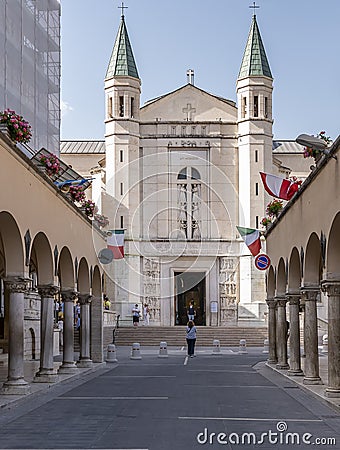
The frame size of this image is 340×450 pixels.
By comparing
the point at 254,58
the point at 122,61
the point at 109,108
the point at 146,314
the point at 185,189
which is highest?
the point at 254,58

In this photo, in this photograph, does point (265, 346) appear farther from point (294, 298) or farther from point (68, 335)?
point (294, 298)

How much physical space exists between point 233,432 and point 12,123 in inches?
298

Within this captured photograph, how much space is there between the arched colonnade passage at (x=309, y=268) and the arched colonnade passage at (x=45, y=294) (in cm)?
597

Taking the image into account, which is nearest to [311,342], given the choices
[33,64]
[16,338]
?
[16,338]

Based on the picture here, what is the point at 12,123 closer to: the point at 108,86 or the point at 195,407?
the point at 195,407

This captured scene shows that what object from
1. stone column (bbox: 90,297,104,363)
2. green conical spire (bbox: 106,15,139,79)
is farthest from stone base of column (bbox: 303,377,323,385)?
green conical spire (bbox: 106,15,139,79)

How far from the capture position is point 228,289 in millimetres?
54750

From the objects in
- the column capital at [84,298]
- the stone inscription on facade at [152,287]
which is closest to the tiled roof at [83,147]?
the stone inscription on facade at [152,287]

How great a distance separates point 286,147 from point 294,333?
45.4 meters

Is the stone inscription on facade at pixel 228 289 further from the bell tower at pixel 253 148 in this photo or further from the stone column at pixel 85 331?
Answer: the stone column at pixel 85 331

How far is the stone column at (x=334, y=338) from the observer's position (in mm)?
16797

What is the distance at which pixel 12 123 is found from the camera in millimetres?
16609

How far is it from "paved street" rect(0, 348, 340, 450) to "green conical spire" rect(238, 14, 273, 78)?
111ft

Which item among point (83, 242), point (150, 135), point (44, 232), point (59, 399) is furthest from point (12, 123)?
point (150, 135)
